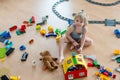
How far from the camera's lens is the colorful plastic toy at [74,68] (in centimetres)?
137

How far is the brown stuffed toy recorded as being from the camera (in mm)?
1477

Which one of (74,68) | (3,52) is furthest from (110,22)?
(3,52)

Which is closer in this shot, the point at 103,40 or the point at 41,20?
the point at 103,40

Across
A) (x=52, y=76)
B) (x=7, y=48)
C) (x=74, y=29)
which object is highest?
(x=74, y=29)

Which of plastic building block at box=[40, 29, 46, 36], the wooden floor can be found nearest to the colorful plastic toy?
the wooden floor

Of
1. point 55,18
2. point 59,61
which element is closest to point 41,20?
point 55,18

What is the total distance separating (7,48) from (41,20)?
0.44 m

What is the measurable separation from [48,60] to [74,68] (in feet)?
0.69

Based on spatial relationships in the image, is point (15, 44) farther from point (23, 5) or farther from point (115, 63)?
point (115, 63)

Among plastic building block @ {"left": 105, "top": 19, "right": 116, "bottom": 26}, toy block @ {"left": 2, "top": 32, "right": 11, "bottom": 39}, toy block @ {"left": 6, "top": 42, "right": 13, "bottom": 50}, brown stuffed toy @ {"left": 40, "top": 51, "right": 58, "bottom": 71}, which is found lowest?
brown stuffed toy @ {"left": 40, "top": 51, "right": 58, "bottom": 71}

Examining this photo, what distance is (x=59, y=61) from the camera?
5.00 ft

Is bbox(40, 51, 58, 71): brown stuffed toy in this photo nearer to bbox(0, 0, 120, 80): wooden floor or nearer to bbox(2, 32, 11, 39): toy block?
bbox(0, 0, 120, 80): wooden floor

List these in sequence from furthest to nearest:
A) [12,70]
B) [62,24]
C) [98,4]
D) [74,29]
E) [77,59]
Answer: [98,4] → [62,24] → [74,29] → [12,70] → [77,59]

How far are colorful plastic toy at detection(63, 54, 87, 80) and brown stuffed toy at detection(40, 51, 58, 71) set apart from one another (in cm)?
10
